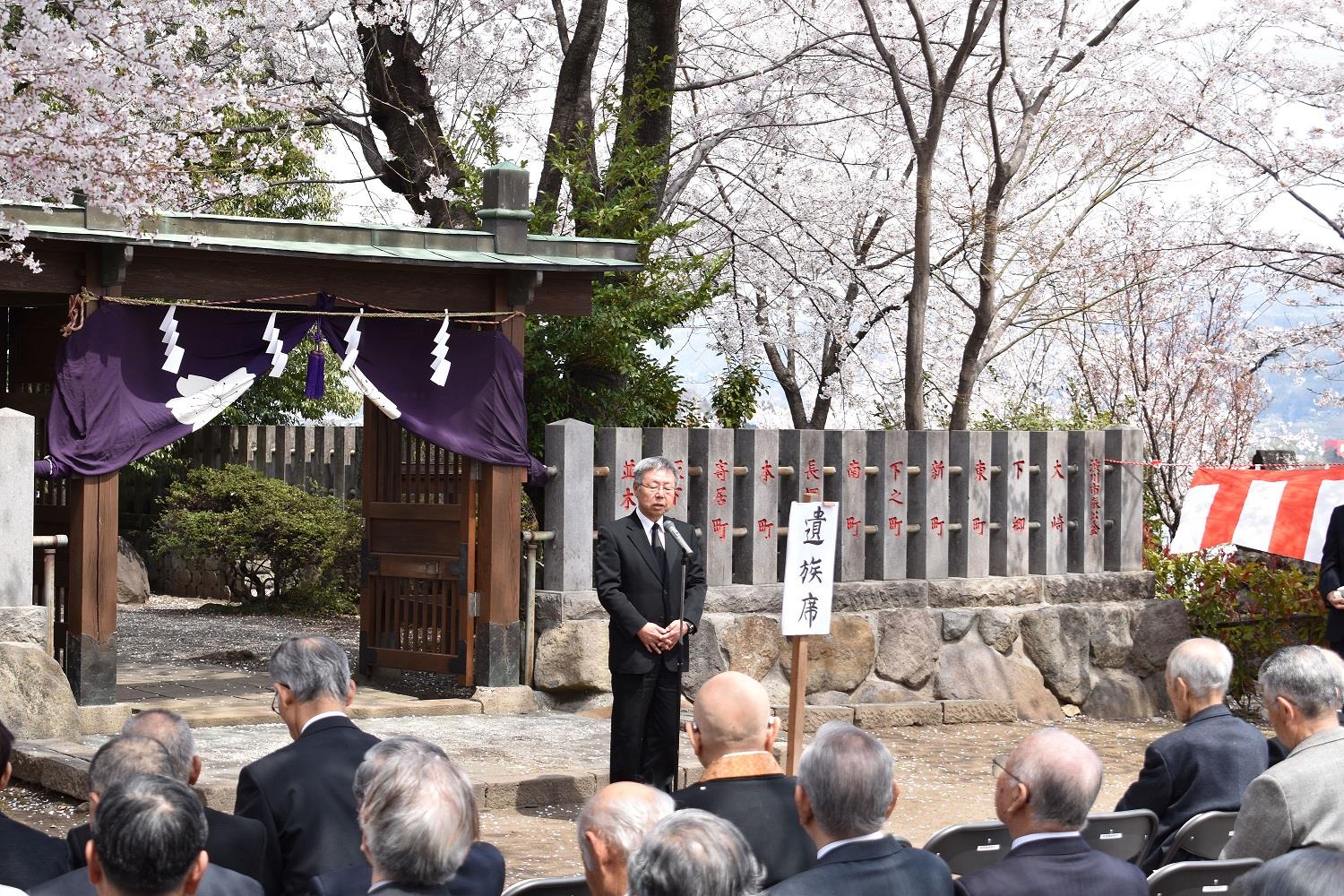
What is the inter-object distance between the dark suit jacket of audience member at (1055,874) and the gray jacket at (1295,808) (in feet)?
1.75

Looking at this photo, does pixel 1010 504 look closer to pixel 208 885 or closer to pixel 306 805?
pixel 306 805

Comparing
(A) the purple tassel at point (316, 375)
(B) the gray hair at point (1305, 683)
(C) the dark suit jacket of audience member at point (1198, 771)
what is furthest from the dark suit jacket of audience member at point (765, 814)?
(A) the purple tassel at point (316, 375)

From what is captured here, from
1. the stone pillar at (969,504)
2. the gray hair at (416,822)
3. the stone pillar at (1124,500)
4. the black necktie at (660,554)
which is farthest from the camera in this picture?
Answer: the stone pillar at (1124,500)

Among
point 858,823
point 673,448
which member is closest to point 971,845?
point 858,823

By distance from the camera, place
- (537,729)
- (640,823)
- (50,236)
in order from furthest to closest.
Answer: (537,729), (50,236), (640,823)

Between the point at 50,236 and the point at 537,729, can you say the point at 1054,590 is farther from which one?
the point at 50,236

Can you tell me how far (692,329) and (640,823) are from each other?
14.4 metres

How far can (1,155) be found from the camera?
25.3ft

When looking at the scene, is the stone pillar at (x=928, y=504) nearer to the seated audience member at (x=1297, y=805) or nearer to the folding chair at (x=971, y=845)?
the folding chair at (x=971, y=845)

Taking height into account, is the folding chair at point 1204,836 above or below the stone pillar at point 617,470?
below

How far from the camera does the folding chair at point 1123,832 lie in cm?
450

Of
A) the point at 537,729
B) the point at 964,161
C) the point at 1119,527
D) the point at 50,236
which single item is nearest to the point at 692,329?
the point at 964,161

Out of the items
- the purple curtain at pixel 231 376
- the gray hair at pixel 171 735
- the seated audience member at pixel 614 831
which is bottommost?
the seated audience member at pixel 614 831

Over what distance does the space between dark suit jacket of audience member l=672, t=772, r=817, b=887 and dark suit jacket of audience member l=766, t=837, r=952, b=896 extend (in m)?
0.54
